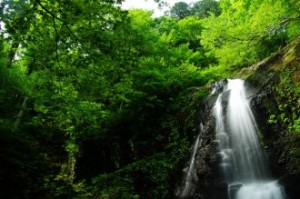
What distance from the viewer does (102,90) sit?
6.86 m

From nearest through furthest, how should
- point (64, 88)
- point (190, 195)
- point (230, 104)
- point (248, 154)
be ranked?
point (64, 88) → point (248, 154) → point (190, 195) → point (230, 104)

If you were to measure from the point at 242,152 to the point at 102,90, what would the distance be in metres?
4.89

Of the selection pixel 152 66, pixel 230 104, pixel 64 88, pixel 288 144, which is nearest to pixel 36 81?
pixel 64 88

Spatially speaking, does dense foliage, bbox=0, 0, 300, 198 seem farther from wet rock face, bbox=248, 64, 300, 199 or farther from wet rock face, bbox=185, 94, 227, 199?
wet rock face, bbox=185, 94, 227, 199

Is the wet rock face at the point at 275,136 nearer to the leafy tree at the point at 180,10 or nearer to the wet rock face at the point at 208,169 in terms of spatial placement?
the wet rock face at the point at 208,169

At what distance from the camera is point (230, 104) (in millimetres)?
10727

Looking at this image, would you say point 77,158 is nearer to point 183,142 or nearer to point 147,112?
point 147,112

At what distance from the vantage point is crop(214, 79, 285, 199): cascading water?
8234mm

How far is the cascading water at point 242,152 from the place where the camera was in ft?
27.0

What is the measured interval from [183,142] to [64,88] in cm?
631

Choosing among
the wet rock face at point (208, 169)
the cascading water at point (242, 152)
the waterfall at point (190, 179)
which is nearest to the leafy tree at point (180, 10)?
the cascading water at point (242, 152)

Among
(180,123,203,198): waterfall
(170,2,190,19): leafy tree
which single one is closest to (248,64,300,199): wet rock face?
(180,123,203,198): waterfall

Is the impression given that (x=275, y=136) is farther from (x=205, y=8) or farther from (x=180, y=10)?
(x=180, y=10)

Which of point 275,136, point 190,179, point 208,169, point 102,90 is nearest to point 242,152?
point 275,136
